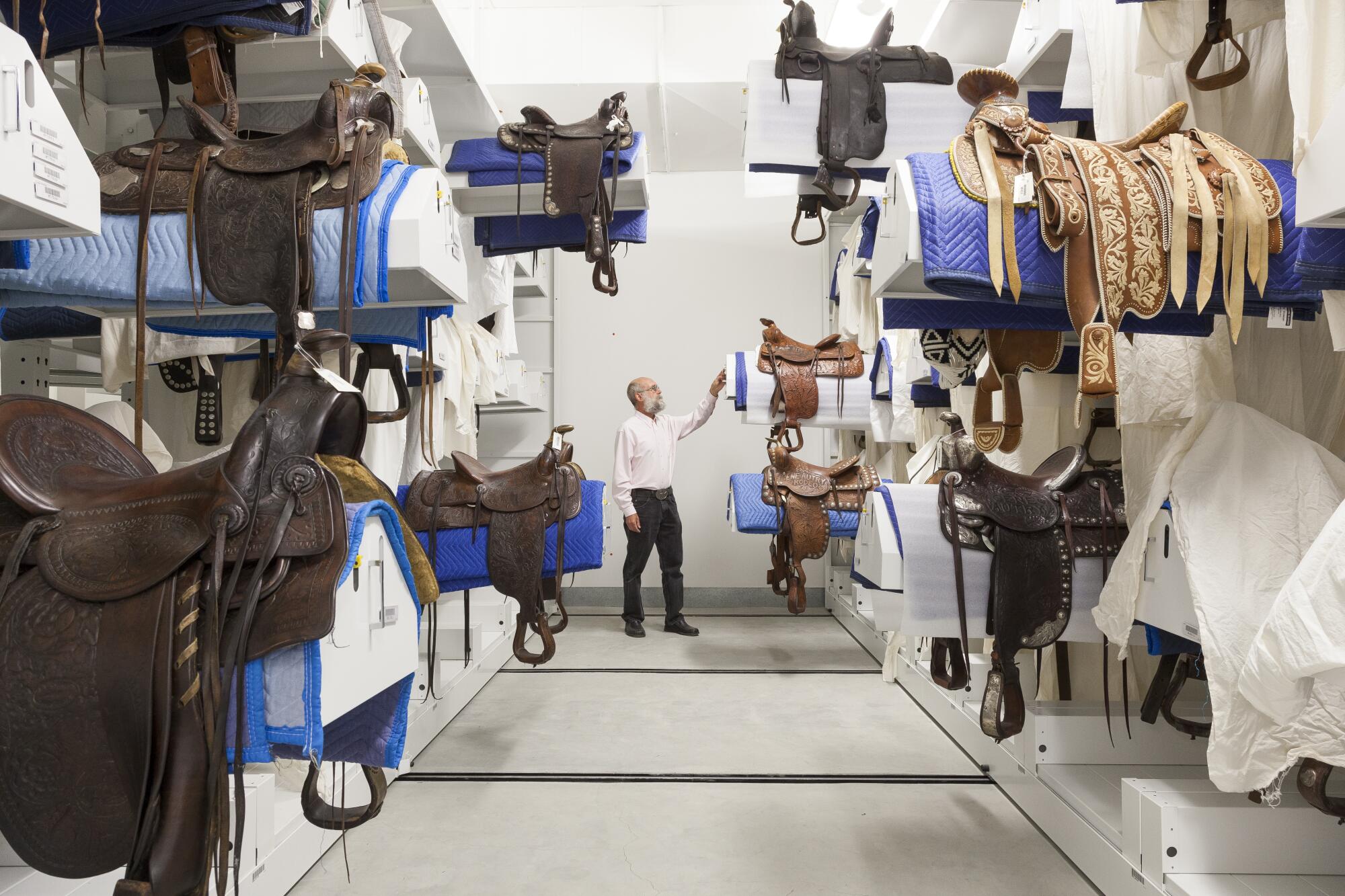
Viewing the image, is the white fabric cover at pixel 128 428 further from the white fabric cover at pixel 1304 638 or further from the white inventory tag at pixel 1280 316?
the white inventory tag at pixel 1280 316

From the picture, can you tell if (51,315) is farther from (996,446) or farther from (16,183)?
(996,446)

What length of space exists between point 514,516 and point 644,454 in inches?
114

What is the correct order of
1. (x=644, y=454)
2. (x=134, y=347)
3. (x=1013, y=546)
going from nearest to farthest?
(x=1013, y=546) < (x=134, y=347) < (x=644, y=454)

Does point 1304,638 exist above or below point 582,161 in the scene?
below

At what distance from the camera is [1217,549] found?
68.8 inches

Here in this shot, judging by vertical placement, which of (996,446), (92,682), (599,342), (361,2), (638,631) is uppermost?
(361,2)

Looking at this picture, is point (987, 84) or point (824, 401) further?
point (824, 401)

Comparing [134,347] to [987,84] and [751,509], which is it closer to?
[987,84]

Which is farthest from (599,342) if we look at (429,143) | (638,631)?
(429,143)

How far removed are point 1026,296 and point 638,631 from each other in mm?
4782

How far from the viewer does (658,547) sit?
20.8 ft

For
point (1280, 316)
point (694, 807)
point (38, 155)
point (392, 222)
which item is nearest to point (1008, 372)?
point (1280, 316)

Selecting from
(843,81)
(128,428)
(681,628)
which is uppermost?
(843,81)

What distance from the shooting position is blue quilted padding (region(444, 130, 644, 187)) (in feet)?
9.65
